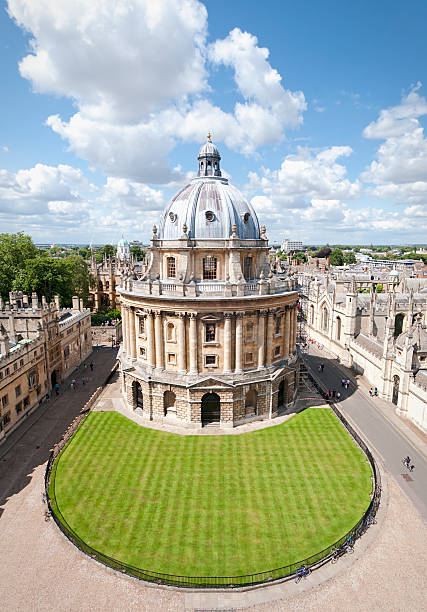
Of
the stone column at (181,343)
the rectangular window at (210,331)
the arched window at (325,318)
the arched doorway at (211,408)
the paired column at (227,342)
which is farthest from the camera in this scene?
the arched window at (325,318)

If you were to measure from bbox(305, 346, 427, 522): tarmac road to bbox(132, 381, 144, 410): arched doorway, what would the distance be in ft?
79.4

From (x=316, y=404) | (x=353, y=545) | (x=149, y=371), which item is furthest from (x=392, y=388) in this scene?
(x=149, y=371)

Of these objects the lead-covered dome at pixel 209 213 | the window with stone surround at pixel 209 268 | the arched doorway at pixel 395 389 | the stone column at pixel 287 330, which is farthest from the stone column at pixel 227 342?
the arched doorway at pixel 395 389

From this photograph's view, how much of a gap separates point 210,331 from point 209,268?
7.28m

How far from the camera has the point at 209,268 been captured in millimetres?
39750

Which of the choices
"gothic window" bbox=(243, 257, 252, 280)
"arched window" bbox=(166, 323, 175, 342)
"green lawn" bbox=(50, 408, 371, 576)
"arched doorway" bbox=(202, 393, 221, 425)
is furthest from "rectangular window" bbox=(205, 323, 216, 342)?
"green lawn" bbox=(50, 408, 371, 576)

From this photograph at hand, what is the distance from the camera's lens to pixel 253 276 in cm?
4216

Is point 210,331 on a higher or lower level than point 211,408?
higher

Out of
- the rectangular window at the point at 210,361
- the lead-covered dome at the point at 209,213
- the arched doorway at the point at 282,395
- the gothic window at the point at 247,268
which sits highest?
the lead-covered dome at the point at 209,213

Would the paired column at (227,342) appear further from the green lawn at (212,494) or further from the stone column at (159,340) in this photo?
the green lawn at (212,494)

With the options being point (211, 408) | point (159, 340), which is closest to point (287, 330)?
point (211, 408)

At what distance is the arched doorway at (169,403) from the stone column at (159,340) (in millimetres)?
3243

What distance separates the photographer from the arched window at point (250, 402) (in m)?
39.7

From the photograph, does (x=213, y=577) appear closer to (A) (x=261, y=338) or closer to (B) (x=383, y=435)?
(A) (x=261, y=338)
